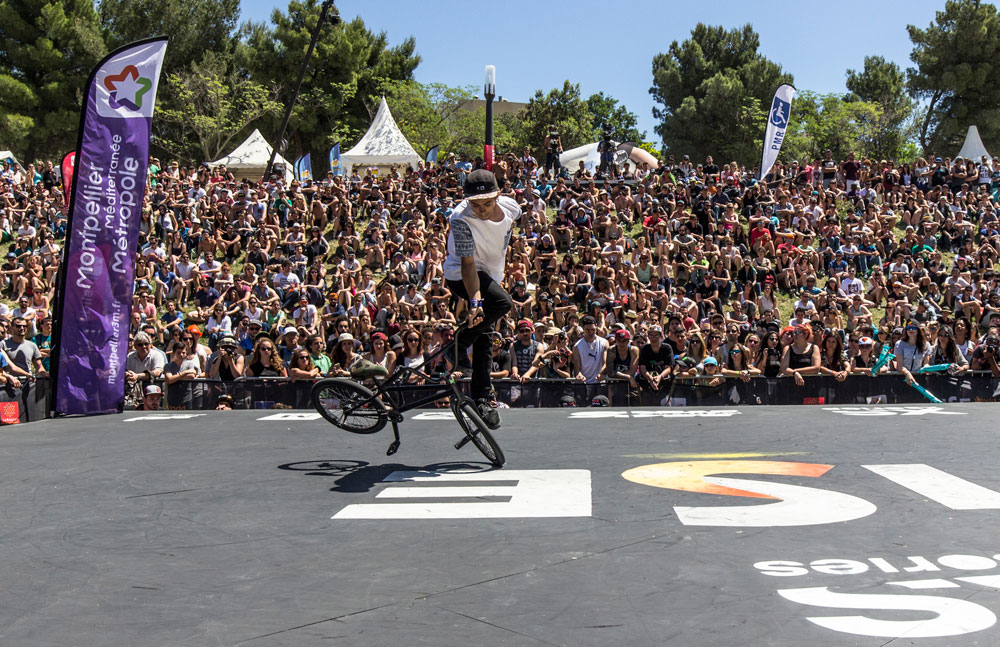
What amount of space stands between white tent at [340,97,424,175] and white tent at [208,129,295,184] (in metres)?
2.73

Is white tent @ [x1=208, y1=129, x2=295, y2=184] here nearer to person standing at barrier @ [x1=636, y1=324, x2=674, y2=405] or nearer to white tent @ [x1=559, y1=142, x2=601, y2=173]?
white tent @ [x1=559, y1=142, x2=601, y2=173]

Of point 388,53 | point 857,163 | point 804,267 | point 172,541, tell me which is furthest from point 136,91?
point 388,53

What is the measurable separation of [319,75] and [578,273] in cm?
4067

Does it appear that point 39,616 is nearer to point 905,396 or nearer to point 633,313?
point 905,396

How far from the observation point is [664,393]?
36.4 ft

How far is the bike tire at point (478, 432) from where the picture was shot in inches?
232

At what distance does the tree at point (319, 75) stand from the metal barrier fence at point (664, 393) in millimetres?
42150

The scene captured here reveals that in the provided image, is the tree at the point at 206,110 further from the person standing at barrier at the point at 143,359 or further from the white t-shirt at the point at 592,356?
the white t-shirt at the point at 592,356

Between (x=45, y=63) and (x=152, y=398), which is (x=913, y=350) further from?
(x=45, y=63)

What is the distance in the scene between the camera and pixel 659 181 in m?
Answer: 23.7

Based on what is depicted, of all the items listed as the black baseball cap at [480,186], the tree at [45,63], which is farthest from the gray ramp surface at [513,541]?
the tree at [45,63]

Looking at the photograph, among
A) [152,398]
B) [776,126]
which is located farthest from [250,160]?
[152,398]

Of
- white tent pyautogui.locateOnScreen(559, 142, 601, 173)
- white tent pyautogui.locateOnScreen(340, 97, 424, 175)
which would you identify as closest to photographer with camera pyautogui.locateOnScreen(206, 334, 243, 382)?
A: white tent pyautogui.locateOnScreen(340, 97, 424, 175)

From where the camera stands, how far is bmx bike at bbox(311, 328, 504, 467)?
20.2 feet
